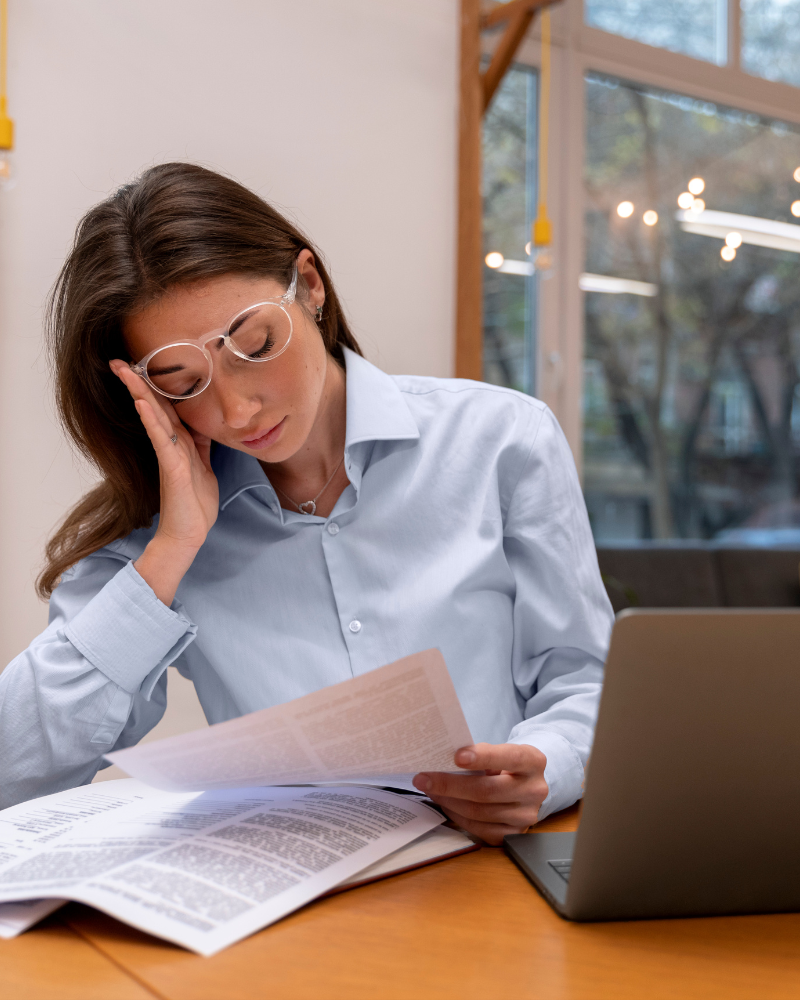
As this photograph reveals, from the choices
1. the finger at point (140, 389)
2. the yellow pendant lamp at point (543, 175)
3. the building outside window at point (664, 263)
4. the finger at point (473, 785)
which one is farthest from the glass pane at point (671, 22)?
the finger at point (473, 785)

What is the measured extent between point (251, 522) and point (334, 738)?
528 millimetres

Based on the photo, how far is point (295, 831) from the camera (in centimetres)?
65

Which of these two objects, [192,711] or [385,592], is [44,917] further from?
[192,711]

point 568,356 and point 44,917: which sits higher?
point 568,356

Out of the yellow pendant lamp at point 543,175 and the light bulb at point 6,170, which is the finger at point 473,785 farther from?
the yellow pendant lamp at point 543,175

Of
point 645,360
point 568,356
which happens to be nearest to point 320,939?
point 568,356

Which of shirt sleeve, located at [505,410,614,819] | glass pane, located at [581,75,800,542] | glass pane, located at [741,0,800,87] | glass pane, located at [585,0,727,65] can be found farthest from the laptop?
glass pane, located at [741,0,800,87]

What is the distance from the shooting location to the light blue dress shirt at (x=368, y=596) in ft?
3.13

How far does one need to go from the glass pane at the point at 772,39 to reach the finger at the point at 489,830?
375 centimetres

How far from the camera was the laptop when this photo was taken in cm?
47

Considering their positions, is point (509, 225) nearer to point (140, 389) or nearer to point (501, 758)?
point (140, 389)

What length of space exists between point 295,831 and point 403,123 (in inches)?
93.6

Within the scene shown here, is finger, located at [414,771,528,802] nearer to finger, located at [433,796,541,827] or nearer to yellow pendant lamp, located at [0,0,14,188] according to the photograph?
finger, located at [433,796,541,827]

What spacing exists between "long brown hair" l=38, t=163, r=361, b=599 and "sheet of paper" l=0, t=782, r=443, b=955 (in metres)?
0.43
